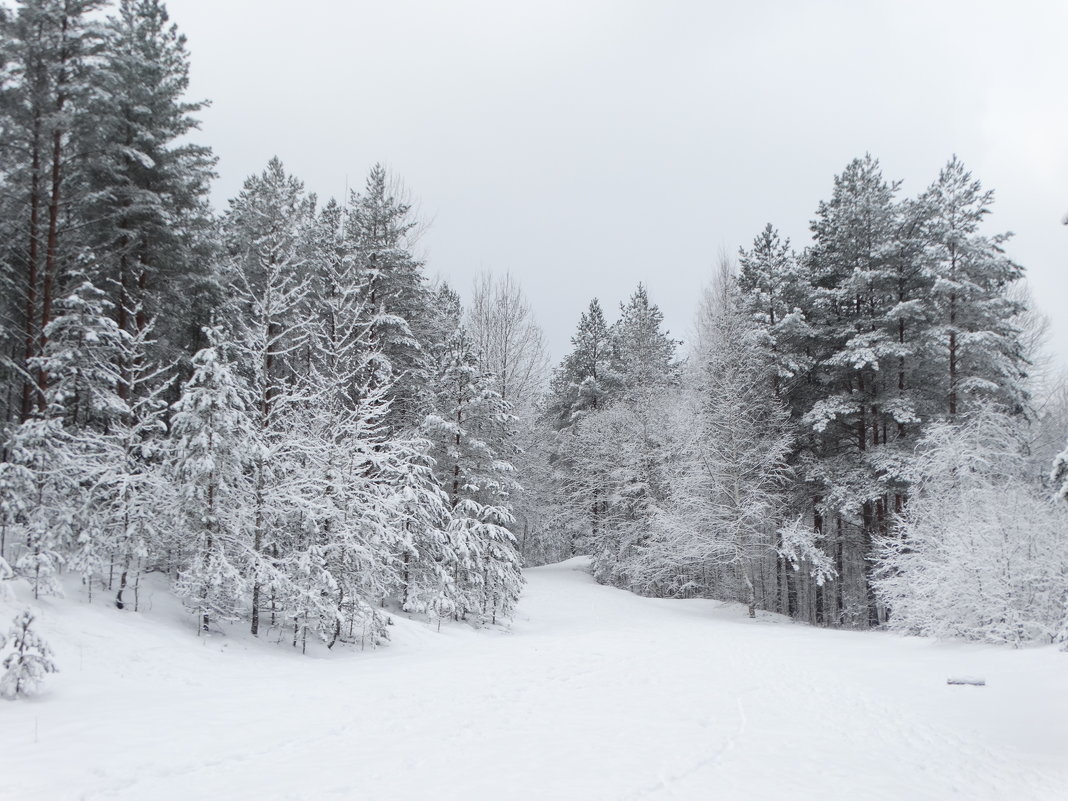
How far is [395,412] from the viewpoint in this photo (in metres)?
23.8

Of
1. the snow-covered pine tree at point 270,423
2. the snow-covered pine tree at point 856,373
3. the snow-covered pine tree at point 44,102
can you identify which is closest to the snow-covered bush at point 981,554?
the snow-covered pine tree at point 856,373

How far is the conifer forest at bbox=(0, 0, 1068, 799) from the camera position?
38.5 feet

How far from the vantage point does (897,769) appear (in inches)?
258

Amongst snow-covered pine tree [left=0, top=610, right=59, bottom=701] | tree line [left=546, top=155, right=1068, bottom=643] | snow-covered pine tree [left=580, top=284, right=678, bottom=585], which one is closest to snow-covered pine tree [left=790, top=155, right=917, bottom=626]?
tree line [left=546, top=155, right=1068, bottom=643]

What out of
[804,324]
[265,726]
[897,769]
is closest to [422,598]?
[265,726]

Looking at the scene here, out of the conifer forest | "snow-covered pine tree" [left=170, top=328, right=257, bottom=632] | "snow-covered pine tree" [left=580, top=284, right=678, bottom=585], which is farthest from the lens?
"snow-covered pine tree" [left=580, top=284, right=678, bottom=585]

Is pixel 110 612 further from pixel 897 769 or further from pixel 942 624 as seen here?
pixel 942 624

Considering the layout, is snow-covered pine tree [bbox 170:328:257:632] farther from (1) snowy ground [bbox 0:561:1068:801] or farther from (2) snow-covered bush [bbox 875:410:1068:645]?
(2) snow-covered bush [bbox 875:410:1068:645]

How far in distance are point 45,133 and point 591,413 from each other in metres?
26.1

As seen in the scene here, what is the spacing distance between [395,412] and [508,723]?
1726cm

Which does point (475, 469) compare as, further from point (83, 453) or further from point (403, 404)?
point (83, 453)

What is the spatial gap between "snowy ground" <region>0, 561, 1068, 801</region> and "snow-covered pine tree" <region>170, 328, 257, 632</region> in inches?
36.1

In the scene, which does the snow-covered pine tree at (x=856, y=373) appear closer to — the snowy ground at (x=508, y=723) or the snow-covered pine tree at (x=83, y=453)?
the snowy ground at (x=508, y=723)

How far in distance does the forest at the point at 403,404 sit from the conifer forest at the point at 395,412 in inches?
4.5
